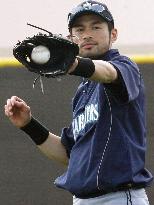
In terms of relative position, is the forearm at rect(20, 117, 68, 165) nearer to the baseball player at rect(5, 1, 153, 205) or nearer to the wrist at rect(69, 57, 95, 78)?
the baseball player at rect(5, 1, 153, 205)

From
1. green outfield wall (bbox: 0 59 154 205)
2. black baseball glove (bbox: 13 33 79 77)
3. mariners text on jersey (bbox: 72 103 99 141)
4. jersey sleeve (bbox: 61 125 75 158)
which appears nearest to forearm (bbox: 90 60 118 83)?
black baseball glove (bbox: 13 33 79 77)

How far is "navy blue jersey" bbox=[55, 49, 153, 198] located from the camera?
238 cm

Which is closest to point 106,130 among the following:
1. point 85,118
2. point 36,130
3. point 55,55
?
point 85,118

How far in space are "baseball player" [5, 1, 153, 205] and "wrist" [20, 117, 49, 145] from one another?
33 centimetres

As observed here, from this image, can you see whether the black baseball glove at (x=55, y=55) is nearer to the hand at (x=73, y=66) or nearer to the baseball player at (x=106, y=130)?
the hand at (x=73, y=66)

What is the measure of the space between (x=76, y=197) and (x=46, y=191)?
144 cm

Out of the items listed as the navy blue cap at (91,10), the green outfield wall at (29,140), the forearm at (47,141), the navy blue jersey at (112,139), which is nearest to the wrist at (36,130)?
the forearm at (47,141)

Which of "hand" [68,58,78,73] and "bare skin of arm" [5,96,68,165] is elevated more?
"hand" [68,58,78,73]

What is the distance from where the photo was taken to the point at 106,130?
7.93 ft

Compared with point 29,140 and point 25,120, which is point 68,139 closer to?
point 25,120

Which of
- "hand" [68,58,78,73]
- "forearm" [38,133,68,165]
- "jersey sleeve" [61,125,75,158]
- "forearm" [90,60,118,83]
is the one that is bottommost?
"forearm" [38,133,68,165]

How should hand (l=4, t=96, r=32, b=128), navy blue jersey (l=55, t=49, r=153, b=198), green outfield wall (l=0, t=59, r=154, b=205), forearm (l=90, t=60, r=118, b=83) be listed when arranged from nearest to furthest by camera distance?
forearm (l=90, t=60, r=118, b=83) < navy blue jersey (l=55, t=49, r=153, b=198) < hand (l=4, t=96, r=32, b=128) < green outfield wall (l=0, t=59, r=154, b=205)

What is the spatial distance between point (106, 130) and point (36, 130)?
0.56 meters

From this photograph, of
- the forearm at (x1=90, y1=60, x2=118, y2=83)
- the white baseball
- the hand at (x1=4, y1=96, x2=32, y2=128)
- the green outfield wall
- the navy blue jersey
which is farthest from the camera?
the green outfield wall
